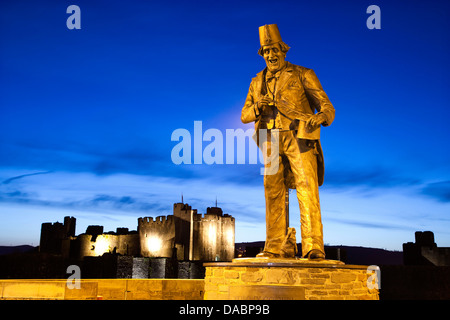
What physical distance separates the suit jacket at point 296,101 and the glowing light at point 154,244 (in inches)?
1901

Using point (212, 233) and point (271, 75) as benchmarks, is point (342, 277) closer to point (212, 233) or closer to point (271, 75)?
point (271, 75)

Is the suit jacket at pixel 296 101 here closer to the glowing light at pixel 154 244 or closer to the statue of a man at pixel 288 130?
the statue of a man at pixel 288 130

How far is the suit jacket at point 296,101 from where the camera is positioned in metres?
6.79

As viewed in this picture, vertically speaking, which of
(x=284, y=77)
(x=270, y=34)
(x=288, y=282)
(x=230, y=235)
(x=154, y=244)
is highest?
(x=230, y=235)

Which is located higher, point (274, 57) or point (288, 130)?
point (274, 57)

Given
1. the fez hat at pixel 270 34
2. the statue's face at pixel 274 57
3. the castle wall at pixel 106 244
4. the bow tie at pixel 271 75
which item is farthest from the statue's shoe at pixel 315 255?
the castle wall at pixel 106 244

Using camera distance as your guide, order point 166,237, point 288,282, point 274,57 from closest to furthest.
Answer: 1. point 288,282
2. point 274,57
3. point 166,237

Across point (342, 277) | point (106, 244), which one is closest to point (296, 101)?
point (342, 277)

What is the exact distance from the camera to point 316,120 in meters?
6.55

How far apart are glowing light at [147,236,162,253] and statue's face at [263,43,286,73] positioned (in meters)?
48.5

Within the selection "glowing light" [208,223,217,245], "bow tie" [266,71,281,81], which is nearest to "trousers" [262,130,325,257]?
"bow tie" [266,71,281,81]

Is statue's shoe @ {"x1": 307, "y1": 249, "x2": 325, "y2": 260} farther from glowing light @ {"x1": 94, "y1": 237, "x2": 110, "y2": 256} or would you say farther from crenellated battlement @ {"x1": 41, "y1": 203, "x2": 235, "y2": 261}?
glowing light @ {"x1": 94, "y1": 237, "x2": 110, "y2": 256}

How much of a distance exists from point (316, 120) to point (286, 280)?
2.16 m
